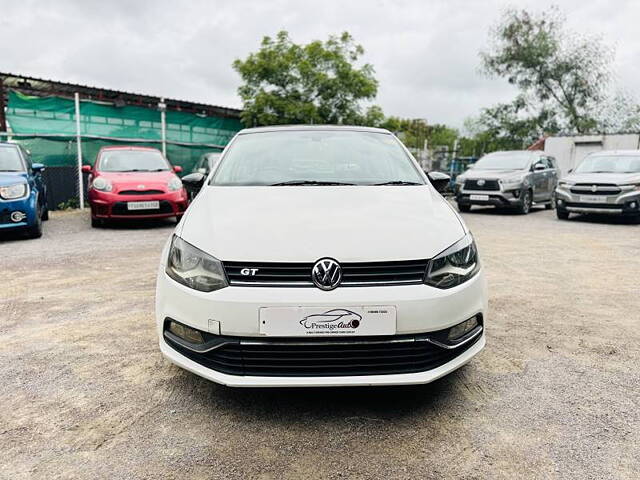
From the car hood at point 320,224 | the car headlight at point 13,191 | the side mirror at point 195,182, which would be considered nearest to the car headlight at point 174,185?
the car headlight at point 13,191

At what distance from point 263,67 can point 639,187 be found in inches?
443

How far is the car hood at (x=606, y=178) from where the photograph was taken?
34.8 feet

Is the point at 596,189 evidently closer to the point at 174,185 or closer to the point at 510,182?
the point at 510,182

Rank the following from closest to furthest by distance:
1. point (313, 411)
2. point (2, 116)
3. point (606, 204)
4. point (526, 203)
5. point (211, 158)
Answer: point (313, 411)
point (606, 204)
point (2, 116)
point (526, 203)
point (211, 158)

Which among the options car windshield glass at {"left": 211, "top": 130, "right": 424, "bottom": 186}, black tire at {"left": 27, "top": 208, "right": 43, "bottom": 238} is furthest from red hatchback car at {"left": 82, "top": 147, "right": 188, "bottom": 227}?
car windshield glass at {"left": 211, "top": 130, "right": 424, "bottom": 186}

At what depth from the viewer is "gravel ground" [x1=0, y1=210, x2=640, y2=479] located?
2055 millimetres

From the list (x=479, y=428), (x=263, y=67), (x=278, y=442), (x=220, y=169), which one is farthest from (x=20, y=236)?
(x=263, y=67)

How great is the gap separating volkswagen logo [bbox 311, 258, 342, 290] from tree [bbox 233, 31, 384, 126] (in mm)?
14823

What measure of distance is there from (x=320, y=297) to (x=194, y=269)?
61 centimetres

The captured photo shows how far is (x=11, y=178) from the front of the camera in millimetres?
7168

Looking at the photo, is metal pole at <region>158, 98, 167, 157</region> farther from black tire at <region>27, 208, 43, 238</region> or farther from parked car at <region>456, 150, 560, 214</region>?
parked car at <region>456, 150, 560, 214</region>

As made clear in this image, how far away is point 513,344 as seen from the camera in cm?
338

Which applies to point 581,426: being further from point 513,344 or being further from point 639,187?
point 639,187

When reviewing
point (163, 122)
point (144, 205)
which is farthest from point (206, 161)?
point (144, 205)
